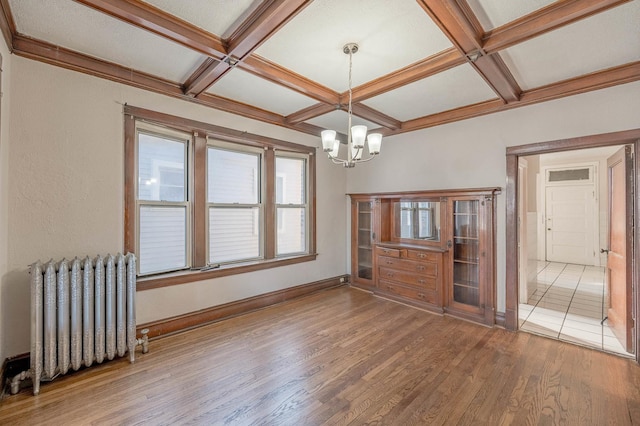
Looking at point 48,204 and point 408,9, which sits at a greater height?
point 408,9

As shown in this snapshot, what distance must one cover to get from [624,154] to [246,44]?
12.6ft

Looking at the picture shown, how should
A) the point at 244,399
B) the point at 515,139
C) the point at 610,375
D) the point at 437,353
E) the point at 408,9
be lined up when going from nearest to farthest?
the point at 408,9
the point at 244,399
the point at 610,375
the point at 437,353
the point at 515,139

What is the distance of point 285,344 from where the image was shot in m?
2.98

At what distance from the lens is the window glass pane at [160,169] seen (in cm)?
313

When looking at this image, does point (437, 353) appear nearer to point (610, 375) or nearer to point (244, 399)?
point (610, 375)

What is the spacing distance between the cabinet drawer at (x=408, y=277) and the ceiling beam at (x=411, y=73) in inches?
101

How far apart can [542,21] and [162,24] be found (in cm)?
270

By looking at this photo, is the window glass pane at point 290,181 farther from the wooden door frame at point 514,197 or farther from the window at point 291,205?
the wooden door frame at point 514,197

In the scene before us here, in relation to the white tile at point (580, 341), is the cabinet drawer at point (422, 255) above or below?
above

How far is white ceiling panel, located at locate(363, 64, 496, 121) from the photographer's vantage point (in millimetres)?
2951

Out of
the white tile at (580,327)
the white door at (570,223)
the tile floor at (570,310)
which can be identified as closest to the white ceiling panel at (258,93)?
the tile floor at (570,310)

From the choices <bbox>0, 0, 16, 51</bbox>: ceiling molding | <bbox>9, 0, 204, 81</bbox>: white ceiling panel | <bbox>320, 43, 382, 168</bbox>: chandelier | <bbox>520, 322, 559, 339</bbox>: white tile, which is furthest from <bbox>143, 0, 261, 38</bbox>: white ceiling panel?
<bbox>520, 322, 559, 339</bbox>: white tile

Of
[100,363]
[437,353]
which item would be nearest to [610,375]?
[437,353]

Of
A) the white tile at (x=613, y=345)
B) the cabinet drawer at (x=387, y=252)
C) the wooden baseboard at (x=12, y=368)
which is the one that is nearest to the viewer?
the wooden baseboard at (x=12, y=368)
